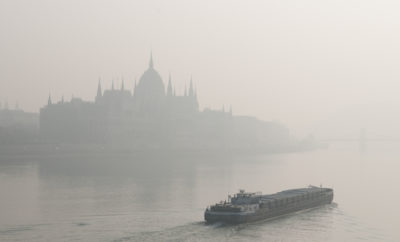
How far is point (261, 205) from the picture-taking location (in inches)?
1409

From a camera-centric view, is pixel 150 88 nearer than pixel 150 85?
Yes

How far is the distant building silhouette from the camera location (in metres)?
133

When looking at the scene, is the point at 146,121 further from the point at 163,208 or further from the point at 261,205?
the point at 261,205

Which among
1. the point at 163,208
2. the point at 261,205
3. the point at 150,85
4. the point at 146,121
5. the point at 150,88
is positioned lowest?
the point at 163,208

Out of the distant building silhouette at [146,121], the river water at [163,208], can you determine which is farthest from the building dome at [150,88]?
the river water at [163,208]

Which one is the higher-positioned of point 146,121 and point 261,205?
point 146,121

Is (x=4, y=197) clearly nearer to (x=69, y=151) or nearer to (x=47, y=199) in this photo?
(x=47, y=199)

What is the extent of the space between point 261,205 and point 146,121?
115464 millimetres

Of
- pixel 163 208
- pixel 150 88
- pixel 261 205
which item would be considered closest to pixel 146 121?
pixel 150 88

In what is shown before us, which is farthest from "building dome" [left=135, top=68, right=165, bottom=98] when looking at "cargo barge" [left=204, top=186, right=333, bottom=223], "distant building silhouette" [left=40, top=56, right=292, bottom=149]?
"cargo barge" [left=204, top=186, right=333, bottom=223]

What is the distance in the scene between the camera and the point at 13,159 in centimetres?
8625

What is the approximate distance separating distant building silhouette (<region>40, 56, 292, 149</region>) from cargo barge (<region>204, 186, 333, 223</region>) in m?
80.8

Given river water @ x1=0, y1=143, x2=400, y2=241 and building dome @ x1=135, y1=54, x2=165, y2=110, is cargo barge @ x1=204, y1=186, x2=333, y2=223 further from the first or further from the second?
building dome @ x1=135, y1=54, x2=165, y2=110

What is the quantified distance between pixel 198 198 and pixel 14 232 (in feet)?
58.9
